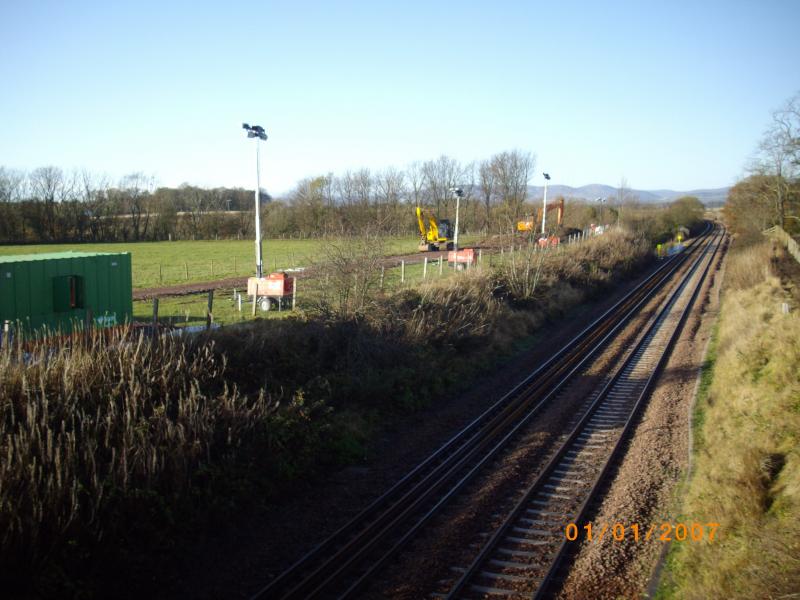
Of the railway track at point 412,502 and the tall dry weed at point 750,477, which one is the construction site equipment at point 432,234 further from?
the tall dry weed at point 750,477

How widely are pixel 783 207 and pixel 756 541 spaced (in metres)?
47.9

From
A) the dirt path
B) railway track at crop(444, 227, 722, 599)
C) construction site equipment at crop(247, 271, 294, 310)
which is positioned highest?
construction site equipment at crop(247, 271, 294, 310)

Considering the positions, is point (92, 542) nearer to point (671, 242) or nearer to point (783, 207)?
point (783, 207)

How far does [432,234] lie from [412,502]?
43.5 m

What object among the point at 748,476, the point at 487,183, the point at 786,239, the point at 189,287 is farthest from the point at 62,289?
the point at 487,183

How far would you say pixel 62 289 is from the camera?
17406mm

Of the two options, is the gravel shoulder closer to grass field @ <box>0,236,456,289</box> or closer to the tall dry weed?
the tall dry weed

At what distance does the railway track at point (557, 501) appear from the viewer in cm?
750

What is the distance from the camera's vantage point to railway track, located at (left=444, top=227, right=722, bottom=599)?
750 cm

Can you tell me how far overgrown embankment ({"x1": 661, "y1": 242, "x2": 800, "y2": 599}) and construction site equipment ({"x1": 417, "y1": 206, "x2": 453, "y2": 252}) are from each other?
116ft
